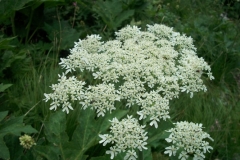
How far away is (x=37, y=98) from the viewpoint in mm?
3711

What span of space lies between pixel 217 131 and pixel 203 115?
339 millimetres

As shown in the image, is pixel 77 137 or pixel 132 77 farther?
pixel 77 137

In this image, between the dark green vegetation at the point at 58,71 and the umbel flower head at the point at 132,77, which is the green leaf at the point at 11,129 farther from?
the umbel flower head at the point at 132,77

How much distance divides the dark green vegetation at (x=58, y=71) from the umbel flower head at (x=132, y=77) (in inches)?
11.0

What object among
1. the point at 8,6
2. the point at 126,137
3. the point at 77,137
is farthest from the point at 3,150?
the point at 8,6

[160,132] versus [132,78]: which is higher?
[132,78]

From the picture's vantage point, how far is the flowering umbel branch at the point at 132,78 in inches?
95.0

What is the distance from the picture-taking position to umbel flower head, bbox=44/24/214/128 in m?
2.42

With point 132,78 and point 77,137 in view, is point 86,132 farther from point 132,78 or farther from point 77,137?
point 132,78

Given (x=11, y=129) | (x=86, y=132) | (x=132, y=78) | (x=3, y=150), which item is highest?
(x=132, y=78)

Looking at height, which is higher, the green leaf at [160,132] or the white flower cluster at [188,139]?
the green leaf at [160,132]

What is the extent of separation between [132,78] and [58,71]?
1624 millimetres

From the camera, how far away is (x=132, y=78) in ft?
8.37

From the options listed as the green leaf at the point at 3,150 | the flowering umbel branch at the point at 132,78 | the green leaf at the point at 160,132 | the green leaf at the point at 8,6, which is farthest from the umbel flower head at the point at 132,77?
the green leaf at the point at 8,6
